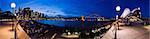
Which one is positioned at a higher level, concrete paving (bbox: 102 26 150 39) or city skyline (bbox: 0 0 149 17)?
city skyline (bbox: 0 0 149 17)

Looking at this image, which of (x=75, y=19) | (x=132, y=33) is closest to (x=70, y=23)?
(x=75, y=19)

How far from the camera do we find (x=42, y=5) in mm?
5836

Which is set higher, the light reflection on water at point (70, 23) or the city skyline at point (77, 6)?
the city skyline at point (77, 6)

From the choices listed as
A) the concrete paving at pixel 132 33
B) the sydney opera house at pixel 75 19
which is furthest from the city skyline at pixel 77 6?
the concrete paving at pixel 132 33

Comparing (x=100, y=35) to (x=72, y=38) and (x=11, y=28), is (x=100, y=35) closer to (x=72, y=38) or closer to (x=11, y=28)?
(x=72, y=38)

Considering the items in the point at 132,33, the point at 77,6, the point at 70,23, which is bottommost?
the point at 132,33

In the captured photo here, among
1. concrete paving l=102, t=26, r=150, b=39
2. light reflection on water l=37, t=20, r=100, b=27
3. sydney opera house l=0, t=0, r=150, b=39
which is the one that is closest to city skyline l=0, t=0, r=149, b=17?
sydney opera house l=0, t=0, r=150, b=39

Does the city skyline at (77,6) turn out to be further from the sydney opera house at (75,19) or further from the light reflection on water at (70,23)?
the light reflection on water at (70,23)

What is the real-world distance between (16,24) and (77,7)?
100 centimetres

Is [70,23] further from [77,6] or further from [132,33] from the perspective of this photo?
[132,33]

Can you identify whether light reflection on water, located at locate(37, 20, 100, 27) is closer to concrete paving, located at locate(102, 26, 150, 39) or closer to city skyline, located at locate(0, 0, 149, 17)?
city skyline, located at locate(0, 0, 149, 17)

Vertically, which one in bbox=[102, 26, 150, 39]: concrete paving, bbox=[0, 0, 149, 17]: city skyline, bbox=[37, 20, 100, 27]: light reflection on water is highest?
bbox=[0, 0, 149, 17]: city skyline

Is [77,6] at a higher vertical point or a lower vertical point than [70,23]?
higher

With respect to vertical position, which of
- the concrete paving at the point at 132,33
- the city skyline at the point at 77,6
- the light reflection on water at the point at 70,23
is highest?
the city skyline at the point at 77,6
